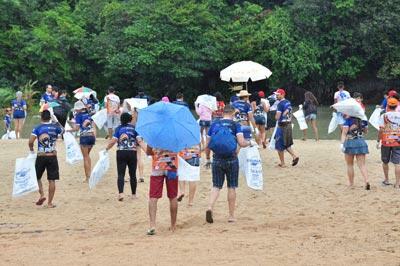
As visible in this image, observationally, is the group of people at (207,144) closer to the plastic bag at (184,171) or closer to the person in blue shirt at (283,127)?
the person in blue shirt at (283,127)

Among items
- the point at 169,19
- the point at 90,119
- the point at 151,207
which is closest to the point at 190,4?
the point at 169,19

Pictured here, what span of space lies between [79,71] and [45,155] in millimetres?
26166

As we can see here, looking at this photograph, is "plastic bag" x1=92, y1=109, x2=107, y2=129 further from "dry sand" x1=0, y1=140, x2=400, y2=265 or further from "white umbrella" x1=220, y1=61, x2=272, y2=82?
"white umbrella" x1=220, y1=61, x2=272, y2=82

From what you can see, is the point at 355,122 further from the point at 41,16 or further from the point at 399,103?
the point at 41,16

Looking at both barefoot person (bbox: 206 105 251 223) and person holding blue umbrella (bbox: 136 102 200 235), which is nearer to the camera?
person holding blue umbrella (bbox: 136 102 200 235)

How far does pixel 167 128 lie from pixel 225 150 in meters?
1.11

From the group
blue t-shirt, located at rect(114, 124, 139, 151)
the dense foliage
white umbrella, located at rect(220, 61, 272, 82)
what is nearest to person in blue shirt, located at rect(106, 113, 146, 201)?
blue t-shirt, located at rect(114, 124, 139, 151)

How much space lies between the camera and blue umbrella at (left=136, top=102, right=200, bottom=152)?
798cm

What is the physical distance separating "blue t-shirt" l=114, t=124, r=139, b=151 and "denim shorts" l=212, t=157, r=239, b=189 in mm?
1943

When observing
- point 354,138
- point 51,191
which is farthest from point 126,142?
point 354,138

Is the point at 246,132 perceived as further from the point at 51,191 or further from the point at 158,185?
the point at 158,185

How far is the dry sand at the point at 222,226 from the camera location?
693 cm

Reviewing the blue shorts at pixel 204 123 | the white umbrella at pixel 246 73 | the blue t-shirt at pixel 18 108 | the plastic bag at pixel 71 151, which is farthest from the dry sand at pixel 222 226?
the blue t-shirt at pixel 18 108

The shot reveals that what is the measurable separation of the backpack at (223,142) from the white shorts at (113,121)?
8.18 meters
